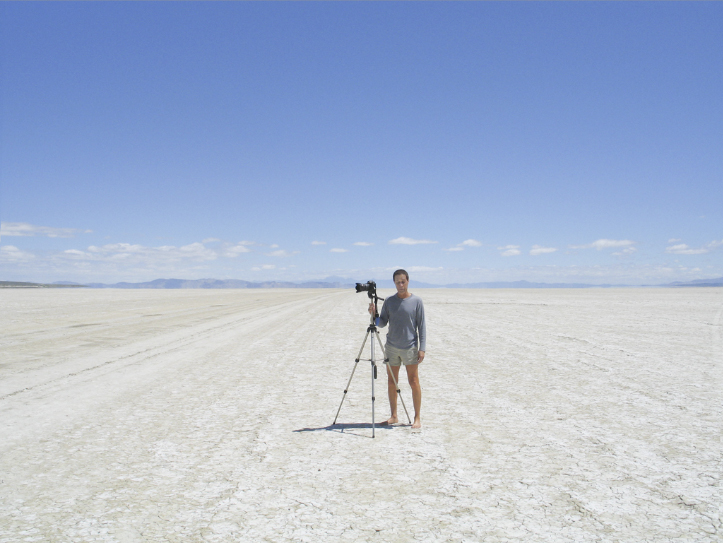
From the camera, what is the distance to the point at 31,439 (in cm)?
632

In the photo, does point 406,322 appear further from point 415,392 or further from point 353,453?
point 353,453

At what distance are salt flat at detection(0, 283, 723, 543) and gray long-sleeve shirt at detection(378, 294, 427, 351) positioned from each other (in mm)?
1193

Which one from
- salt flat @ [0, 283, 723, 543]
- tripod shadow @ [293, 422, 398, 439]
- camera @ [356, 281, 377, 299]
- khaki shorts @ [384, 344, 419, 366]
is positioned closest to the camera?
salt flat @ [0, 283, 723, 543]

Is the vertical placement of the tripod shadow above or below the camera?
below

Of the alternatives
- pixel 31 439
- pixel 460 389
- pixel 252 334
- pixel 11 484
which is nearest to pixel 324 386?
pixel 460 389

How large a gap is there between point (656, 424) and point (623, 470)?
215 centimetres

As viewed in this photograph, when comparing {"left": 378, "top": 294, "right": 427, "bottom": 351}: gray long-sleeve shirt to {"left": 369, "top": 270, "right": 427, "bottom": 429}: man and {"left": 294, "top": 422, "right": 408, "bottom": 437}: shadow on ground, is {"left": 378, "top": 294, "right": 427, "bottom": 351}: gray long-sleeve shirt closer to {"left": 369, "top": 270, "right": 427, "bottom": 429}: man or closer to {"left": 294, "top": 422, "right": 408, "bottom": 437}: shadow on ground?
{"left": 369, "top": 270, "right": 427, "bottom": 429}: man

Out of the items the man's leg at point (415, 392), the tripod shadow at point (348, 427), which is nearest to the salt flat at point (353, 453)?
the tripod shadow at point (348, 427)

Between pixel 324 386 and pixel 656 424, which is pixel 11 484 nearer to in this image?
pixel 324 386

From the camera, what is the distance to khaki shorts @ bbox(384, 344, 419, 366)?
6469 mm

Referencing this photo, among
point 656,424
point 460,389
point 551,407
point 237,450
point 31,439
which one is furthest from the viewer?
point 460,389

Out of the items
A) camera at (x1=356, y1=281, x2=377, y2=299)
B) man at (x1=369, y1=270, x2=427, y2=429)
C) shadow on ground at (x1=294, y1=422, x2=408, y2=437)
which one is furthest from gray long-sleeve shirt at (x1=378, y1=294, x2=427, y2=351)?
shadow on ground at (x1=294, y1=422, x2=408, y2=437)

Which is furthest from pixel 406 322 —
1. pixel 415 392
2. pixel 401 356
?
pixel 415 392

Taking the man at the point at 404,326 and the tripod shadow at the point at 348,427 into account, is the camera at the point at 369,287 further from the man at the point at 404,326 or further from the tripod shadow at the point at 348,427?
the tripod shadow at the point at 348,427
